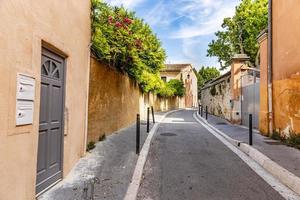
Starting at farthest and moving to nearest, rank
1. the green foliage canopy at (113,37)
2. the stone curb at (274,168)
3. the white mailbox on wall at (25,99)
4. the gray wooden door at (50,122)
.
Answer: the green foliage canopy at (113,37)
the stone curb at (274,168)
the gray wooden door at (50,122)
the white mailbox on wall at (25,99)

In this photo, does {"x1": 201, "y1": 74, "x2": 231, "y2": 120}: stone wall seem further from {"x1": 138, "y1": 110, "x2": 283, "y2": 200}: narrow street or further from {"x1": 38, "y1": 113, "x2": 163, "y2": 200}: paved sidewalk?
{"x1": 38, "y1": 113, "x2": 163, "y2": 200}: paved sidewalk

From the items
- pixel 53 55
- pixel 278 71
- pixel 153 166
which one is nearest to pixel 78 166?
pixel 153 166

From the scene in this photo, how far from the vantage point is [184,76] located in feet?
174

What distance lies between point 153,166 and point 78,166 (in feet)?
5.52

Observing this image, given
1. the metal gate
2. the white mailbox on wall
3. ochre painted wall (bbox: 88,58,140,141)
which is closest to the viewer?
the white mailbox on wall

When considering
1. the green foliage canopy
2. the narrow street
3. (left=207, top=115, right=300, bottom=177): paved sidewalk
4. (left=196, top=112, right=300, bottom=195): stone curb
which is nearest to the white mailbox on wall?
the narrow street

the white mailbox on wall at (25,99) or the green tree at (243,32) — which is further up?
the green tree at (243,32)

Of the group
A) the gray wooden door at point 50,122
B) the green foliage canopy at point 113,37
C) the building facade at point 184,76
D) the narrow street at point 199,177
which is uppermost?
the building facade at point 184,76

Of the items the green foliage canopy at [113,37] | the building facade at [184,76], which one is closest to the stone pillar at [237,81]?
the green foliage canopy at [113,37]

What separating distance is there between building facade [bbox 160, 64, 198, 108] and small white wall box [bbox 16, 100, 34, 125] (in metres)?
42.1

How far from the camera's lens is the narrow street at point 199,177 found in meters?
4.59

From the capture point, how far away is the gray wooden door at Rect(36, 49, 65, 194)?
437 cm

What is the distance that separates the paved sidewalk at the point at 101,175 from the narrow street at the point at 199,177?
42 centimetres

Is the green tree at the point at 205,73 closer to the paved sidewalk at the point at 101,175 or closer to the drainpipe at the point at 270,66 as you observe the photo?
the drainpipe at the point at 270,66
